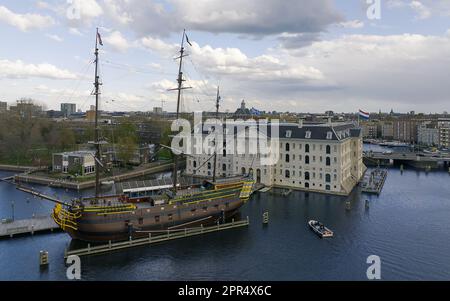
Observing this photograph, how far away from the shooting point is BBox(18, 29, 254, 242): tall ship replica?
28953mm

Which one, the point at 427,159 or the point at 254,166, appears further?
the point at 427,159

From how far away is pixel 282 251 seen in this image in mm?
28203

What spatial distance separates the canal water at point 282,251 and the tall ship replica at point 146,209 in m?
2.01

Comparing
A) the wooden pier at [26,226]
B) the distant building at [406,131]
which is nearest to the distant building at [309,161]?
the wooden pier at [26,226]

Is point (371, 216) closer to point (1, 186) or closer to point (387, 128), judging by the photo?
point (1, 186)

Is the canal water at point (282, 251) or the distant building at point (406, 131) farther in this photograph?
the distant building at point (406, 131)

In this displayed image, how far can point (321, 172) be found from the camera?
49.7 meters

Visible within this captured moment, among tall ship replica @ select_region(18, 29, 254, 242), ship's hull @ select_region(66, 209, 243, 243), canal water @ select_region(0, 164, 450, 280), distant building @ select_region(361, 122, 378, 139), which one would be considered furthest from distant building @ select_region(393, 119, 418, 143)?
ship's hull @ select_region(66, 209, 243, 243)

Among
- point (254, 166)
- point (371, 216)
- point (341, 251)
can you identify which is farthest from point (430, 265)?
point (254, 166)

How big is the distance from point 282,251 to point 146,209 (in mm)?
11484

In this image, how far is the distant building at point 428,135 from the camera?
122 metres

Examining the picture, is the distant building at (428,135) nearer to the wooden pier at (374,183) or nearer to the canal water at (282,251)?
the wooden pier at (374,183)

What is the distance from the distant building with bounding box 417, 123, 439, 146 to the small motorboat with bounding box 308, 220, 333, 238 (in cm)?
10681
